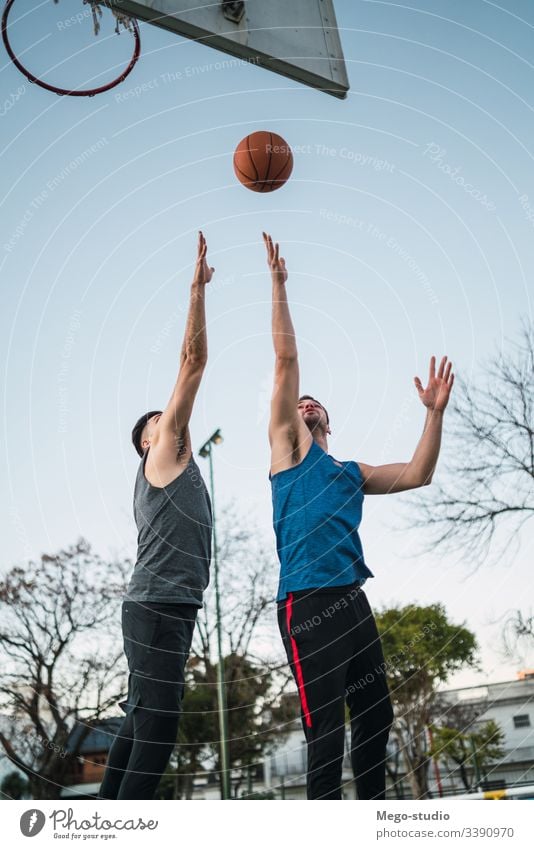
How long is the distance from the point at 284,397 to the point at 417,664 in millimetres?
20845

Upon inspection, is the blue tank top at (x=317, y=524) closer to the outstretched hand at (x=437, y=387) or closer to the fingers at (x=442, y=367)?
the outstretched hand at (x=437, y=387)

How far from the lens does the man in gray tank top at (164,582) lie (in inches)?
127

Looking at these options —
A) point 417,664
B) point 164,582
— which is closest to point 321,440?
point 164,582

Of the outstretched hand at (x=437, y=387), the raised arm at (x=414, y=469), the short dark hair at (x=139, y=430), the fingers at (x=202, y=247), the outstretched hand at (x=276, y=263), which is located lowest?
the raised arm at (x=414, y=469)

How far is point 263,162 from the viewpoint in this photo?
5121 millimetres

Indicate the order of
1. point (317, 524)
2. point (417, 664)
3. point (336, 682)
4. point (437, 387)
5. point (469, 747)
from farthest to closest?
point (469, 747) < point (417, 664) < point (437, 387) < point (317, 524) < point (336, 682)

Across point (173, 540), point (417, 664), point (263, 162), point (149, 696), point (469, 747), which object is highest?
point (417, 664)

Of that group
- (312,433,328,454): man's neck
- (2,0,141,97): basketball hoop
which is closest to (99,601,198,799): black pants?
(312,433,328,454): man's neck

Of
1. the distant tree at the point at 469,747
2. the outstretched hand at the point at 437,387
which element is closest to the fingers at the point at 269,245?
the outstretched hand at the point at 437,387

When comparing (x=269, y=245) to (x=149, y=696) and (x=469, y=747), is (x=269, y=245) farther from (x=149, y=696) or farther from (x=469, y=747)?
(x=469, y=747)

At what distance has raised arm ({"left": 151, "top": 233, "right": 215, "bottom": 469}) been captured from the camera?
3789 millimetres

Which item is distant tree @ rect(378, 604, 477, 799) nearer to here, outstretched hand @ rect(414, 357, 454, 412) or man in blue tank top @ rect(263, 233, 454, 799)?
outstretched hand @ rect(414, 357, 454, 412)

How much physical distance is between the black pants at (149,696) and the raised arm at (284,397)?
99cm
